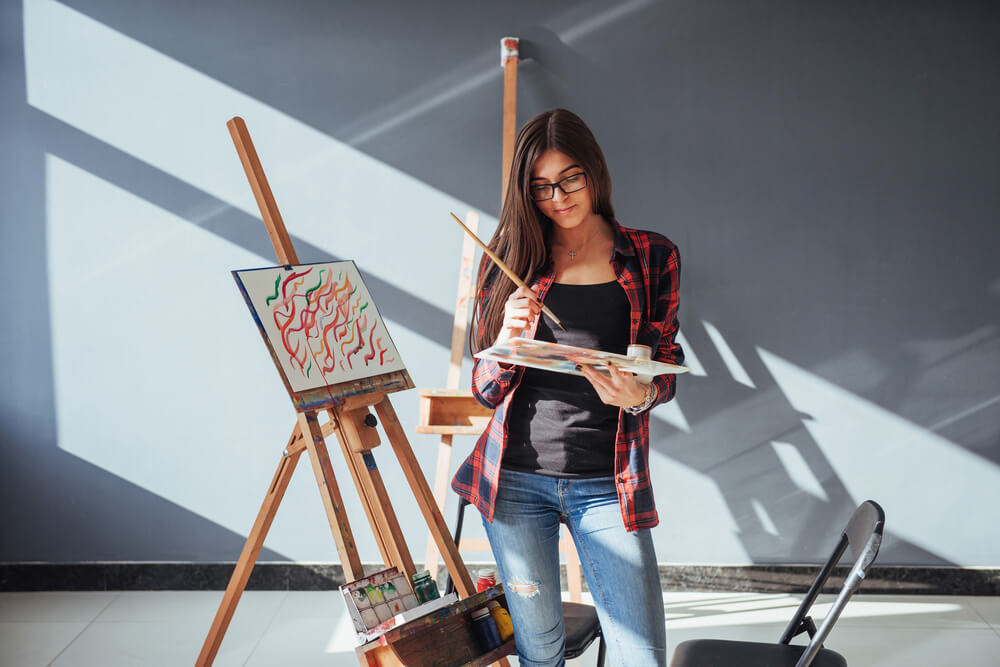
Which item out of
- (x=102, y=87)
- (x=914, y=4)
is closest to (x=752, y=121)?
(x=914, y=4)

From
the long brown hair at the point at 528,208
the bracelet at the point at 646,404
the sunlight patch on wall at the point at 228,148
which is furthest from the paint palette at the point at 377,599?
the sunlight patch on wall at the point at 228,148

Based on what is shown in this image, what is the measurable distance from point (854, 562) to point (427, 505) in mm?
1042

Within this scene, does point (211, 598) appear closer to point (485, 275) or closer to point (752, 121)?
point (485, 275)

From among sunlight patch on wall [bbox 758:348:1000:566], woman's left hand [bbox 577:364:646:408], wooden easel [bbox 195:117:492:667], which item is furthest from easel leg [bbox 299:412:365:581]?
sunlight patch on wall [bbox 758:348:1000:566]

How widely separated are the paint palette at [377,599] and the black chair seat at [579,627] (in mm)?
378

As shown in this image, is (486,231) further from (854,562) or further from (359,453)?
(854,562)

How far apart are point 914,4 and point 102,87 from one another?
10.3ft

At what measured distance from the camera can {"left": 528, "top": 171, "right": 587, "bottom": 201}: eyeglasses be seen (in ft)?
5.21

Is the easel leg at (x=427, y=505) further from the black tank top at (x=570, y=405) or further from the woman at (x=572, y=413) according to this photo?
the black tank top at (x=570, y=405)

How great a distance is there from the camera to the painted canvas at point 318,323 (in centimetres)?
194

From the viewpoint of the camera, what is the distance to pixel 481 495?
162 centimetres

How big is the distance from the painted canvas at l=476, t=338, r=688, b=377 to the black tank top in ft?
0.50

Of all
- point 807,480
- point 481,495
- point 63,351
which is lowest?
point 807,480

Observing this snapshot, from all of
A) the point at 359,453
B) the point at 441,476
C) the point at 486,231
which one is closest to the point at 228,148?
the point at 486,231
